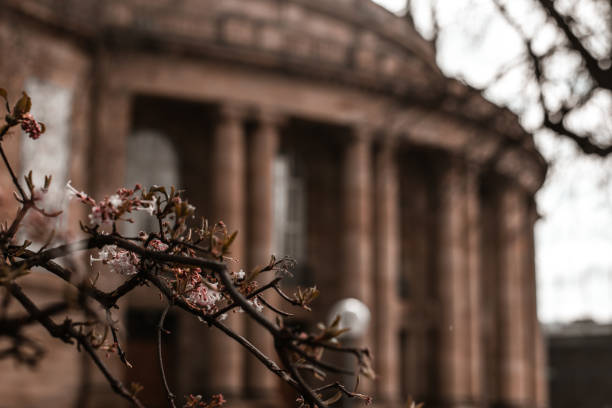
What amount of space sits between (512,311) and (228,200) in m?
15.3

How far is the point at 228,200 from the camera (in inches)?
1081

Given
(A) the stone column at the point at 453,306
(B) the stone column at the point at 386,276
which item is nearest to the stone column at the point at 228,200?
(B) the stone column at the point at 386,276

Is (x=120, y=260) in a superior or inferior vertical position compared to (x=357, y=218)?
inferior

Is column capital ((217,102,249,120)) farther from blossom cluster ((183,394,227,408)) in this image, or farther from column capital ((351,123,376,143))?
blossom cluster ((183,394,227,408))

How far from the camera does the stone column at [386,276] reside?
29844 mm

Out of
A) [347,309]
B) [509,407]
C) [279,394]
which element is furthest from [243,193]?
[509,407]

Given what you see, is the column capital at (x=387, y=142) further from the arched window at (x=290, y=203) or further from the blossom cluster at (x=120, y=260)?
the blossom cluster at (x=120, y=260)

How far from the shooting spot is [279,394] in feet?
92.0

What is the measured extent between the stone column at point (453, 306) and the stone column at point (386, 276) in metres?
2.49

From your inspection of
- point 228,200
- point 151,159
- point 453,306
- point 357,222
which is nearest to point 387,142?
point 357,222

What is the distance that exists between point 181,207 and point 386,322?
91.0ft

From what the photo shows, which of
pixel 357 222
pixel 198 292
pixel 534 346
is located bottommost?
pixel 534 346

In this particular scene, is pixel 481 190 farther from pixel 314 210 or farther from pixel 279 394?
pixel 279 394

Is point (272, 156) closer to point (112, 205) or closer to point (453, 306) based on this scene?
point (453, 306)
